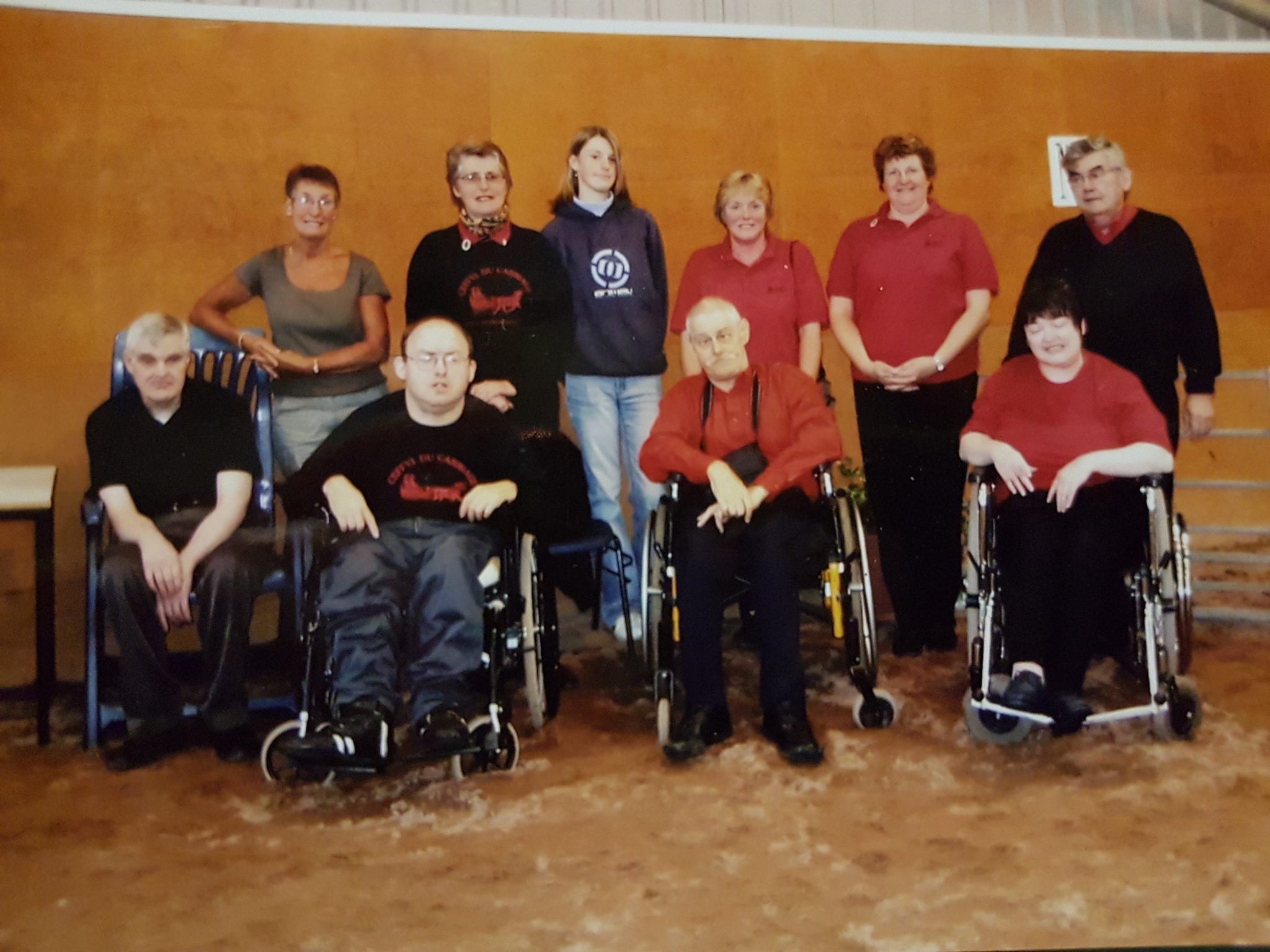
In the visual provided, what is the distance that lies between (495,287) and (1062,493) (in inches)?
49.9

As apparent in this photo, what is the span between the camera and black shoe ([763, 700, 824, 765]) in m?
1.78

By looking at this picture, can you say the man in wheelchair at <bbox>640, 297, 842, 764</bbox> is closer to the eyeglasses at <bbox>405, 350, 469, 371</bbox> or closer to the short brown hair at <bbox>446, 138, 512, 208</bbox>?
the eyeglasses at <bbox>405, 350, 469, 371</bbox>

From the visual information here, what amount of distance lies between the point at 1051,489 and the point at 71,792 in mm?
1896

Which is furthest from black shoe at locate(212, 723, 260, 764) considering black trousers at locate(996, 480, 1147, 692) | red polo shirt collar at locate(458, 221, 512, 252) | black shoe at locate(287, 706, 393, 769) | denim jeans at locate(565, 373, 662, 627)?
black trousers at locate(996, 480, 1147, 692)

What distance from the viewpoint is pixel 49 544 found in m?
1.94

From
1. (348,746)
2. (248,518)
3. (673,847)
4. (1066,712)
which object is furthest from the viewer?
(248,518)

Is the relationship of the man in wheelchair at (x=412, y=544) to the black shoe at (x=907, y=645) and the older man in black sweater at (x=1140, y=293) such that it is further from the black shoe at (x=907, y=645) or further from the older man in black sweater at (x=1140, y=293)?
the older man in black sweater at (x=1140, y=293)

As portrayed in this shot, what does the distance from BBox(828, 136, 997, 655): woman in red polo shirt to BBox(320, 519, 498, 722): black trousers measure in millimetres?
1040

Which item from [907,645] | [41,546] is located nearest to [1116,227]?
[907,645]

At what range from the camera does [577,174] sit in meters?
2.25

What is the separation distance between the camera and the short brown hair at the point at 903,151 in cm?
228

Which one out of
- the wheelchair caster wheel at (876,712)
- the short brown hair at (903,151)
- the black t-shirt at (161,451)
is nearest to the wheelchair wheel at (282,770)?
the black t-shirt at (161,451)

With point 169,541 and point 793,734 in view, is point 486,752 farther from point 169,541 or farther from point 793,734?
point 169,541

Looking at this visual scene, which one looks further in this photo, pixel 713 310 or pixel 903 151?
pixel 903 151
